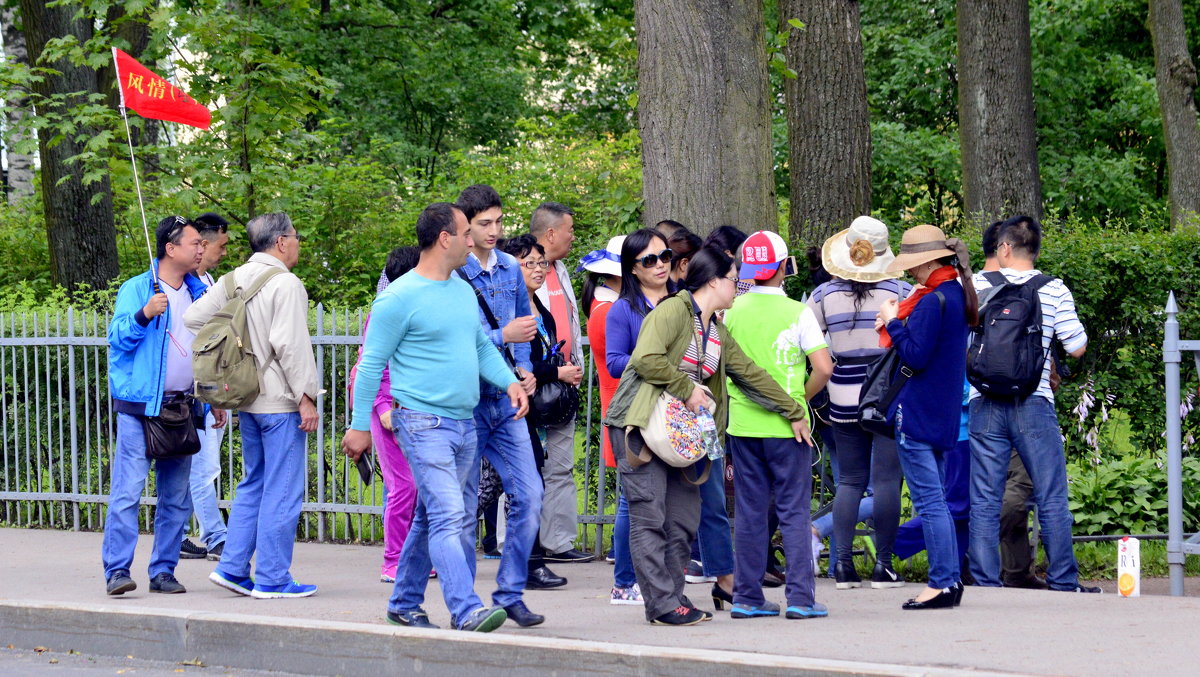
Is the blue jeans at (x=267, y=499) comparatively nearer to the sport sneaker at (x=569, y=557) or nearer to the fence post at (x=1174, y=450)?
the sport sneaker at (x=569, y=557)

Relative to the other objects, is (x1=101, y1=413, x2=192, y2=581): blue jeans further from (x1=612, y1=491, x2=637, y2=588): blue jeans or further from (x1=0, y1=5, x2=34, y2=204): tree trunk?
(x1=0, y1=5, x2=34, y2=204): tree trunk

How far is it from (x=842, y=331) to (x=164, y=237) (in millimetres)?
3647

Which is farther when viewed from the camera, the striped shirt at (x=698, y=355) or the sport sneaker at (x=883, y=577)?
the sport sneaker at (x=883, y=577)

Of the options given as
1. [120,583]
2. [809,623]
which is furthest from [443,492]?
[120,583]

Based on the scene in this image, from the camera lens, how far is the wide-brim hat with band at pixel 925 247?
21.1ft

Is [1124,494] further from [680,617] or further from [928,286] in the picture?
[680,617]

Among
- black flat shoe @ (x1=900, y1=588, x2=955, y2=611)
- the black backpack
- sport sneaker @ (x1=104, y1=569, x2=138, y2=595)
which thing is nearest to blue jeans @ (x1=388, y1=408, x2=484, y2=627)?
black flat shoe @ (x1=900, y1=588, x2=955, y2=611)

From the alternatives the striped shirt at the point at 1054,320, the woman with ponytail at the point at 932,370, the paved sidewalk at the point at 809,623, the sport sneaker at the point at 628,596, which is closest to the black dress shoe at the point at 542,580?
the paved sidewalk at the point at 809,623

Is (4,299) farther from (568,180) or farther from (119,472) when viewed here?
(119,472)

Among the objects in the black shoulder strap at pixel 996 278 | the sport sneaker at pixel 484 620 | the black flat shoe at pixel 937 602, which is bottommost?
the black flat shoe at pixel 937 602

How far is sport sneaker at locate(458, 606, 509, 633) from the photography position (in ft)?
19.1

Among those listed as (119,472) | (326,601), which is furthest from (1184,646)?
(119,472)

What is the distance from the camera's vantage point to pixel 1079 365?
8648 mm

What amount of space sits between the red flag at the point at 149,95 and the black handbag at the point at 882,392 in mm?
Result: 5074
